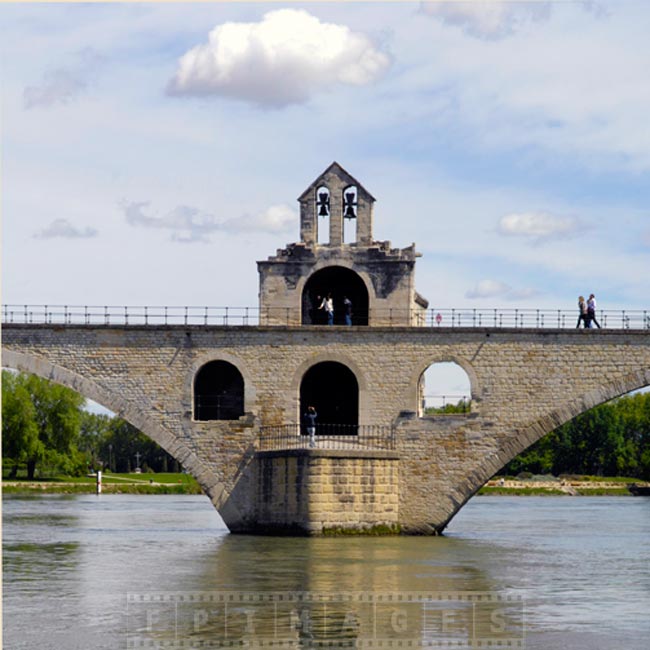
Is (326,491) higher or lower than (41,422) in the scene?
lower

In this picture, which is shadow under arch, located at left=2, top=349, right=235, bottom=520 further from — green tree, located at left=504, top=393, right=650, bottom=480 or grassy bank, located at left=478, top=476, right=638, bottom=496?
green tree, located at left=504, top=393, right=650, bottom=480

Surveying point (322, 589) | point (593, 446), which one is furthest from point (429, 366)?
point (593, 446)

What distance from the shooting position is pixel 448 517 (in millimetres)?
33281

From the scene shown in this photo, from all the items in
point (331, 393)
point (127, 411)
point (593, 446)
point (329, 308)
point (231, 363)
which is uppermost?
point (329, 308)

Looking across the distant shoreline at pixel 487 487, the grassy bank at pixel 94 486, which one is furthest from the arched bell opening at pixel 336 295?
the distant shoreline at pixel 487 487

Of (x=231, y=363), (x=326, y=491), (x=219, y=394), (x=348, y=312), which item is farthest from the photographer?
(x=219, y=394)

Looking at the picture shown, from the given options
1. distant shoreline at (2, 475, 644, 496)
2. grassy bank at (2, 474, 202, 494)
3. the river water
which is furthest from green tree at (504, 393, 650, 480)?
the river water

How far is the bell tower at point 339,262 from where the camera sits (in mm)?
35281

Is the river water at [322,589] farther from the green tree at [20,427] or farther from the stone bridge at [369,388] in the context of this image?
the green tree at [20,427]

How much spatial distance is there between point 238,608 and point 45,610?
2.76m

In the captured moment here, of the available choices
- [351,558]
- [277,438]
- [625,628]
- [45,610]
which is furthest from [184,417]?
[625,628]

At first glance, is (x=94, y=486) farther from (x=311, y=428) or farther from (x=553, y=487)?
(x=311, y=428)

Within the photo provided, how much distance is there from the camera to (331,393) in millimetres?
37250

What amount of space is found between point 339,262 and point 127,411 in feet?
22.0
